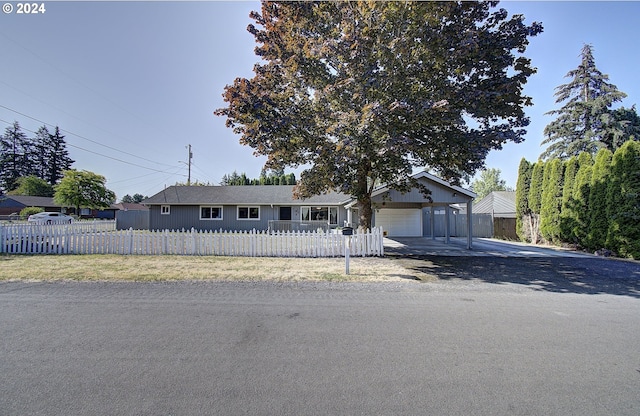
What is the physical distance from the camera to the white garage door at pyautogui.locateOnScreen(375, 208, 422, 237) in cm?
2147

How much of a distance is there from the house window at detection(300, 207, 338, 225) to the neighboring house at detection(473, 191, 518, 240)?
38.9 feet

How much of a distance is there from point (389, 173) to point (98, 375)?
9.87 metres

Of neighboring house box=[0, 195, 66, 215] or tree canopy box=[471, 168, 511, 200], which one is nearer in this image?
neighboring house box=[0, 195, 66, 215]

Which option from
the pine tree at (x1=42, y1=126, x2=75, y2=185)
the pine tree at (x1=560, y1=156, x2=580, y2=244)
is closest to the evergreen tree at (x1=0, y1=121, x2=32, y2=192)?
the pine tree at (x1=42, y1=126, x2=75, y2=185)

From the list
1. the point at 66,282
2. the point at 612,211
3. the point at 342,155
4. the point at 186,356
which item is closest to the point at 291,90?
the point at 342,155

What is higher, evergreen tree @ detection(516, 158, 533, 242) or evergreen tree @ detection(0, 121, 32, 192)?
evergreen tree @ detection(0, 121, 32, 192)

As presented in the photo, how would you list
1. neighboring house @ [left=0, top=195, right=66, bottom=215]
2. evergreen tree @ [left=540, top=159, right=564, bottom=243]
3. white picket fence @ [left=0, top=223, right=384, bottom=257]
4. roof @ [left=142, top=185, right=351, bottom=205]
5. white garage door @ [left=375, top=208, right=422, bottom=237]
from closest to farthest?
white picket fence @ [left=0, top=223, right=384, bottom=257] < evergreen tree @ [left=540, top=159, right=564, bottom=243] < white garage door @ [left=375, top=208, right=422, bottom=237] < roof @ [left=142, top=185, right=351, bottom=205] < neighboring house @ [left=0, top=195, right=66, bottom=215]

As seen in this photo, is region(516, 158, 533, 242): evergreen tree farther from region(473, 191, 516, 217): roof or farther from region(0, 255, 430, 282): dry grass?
region(0, 255, 430, 282): dry grass

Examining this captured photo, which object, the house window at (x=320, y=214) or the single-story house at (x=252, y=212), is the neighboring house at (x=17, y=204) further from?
the house window at (x=320, y=214)

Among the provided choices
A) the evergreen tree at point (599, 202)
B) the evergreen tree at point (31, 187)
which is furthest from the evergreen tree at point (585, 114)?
the evergreen tree at point (31, 187)

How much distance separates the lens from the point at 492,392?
2754 mm

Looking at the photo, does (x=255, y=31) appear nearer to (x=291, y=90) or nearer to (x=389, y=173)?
(x=291, y=90)

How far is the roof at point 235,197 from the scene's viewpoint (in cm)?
2358

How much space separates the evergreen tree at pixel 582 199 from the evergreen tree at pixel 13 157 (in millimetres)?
88219
